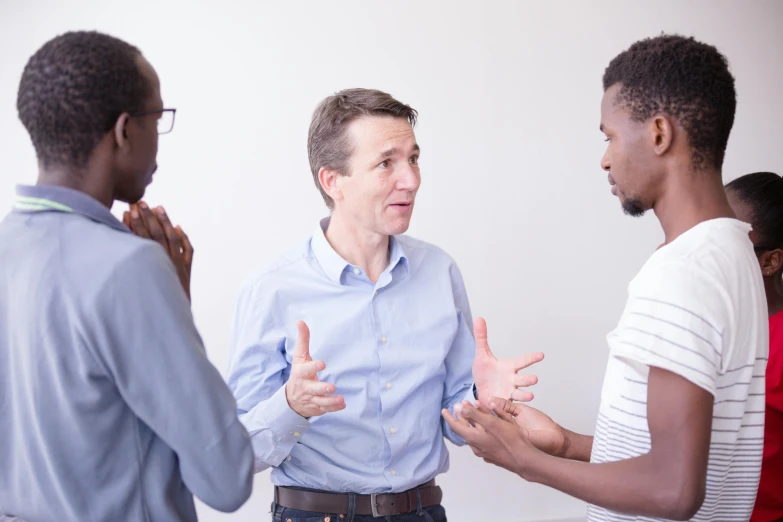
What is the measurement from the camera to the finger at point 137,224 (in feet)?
4.17

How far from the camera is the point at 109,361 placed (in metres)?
1.06

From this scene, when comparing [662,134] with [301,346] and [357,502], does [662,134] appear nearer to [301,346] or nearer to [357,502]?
[301,346]

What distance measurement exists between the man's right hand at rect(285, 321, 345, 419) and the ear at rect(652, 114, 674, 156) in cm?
78

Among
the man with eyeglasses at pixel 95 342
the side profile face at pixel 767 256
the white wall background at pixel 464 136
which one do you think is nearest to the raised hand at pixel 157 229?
the man with eyeglasses at pixel 95 342

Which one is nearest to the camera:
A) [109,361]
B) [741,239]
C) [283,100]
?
[109,361]

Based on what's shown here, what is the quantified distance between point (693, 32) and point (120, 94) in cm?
316

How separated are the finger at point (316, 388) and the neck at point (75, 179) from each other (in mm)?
635

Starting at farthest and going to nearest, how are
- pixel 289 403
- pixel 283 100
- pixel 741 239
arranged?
pixel 283 100 < pixel 289 403 < pixel 741 239

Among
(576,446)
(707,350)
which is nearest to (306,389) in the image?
(576,446)

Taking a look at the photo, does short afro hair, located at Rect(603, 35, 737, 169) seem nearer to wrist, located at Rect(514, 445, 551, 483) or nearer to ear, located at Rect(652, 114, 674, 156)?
ear, located at Rect(652, 114, 674, 156)

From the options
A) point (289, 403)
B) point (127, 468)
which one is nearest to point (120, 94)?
point (127, 468)

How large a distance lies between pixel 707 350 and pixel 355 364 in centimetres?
96

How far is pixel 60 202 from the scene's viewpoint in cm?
110

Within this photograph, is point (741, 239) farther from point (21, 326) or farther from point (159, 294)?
point (21, 326)
